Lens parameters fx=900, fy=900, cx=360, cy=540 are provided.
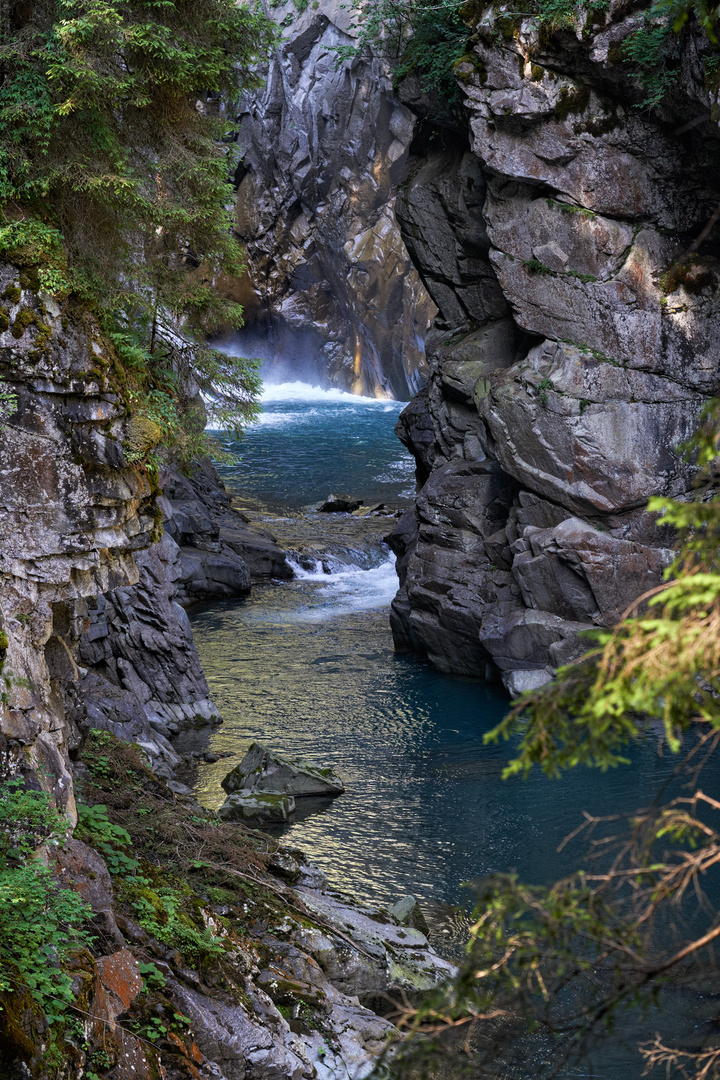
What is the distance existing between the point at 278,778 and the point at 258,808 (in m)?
0.93

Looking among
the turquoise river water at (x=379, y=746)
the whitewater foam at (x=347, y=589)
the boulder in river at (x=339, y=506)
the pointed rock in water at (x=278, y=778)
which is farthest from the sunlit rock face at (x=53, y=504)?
the boulder in river at (x=339, y=506)

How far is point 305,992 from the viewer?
29.1 ft

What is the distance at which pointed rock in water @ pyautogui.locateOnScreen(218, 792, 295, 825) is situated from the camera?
51.5ft

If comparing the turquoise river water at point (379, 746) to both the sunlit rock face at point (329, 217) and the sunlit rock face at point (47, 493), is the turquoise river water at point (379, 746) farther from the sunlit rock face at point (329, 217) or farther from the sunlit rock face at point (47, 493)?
the sunlit rock face at point (329, 217)

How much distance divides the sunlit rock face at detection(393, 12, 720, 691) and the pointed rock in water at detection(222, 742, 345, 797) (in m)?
6.38

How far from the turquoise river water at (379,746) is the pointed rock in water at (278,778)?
0.36 metres

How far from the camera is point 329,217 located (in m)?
59.2

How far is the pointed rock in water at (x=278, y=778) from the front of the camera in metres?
16.6

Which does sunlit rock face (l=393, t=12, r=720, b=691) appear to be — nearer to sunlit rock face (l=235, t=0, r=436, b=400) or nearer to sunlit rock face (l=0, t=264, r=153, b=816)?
sunlit rock face (l=0, t=264, r=153, b=816)

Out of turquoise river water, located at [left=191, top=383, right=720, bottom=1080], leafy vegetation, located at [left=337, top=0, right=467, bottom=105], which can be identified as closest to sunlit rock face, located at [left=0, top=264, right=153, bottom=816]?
turquoise river water, located at [left=191, top=383, right=720, bottom=1080]

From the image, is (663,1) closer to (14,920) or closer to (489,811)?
(14,920)

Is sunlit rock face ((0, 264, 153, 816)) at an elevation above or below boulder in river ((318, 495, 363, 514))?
above

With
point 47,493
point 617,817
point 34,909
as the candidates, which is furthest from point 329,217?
point 617,817

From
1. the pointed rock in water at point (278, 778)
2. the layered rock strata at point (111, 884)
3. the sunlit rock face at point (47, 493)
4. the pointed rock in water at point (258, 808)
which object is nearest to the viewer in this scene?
the layered rock strata at point (111, 884)
